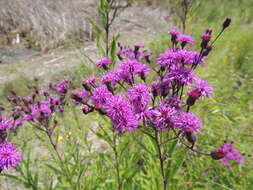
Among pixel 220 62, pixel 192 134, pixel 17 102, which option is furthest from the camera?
pixel 220 62

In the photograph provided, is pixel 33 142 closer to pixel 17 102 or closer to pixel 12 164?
pixel 17 102

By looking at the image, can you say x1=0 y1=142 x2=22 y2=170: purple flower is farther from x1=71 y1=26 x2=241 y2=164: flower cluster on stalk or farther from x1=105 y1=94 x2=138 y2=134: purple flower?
x1=105 y1=94 x2=138 y2=134: purple flower

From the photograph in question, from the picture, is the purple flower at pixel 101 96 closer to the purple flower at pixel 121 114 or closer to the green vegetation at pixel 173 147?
the purple flower at pixel 121 114

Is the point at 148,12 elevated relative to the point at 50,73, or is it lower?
elevated

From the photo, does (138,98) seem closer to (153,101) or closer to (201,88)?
(153,101)

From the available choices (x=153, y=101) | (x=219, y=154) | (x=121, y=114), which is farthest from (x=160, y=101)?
(x=219, y=154)

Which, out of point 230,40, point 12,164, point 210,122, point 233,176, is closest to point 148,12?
point 230,40
